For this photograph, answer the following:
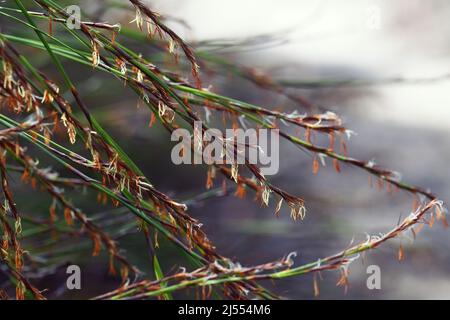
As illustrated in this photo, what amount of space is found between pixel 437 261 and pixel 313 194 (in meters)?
0.54

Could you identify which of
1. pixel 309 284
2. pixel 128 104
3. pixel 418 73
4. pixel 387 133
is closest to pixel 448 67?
pixel 418 73

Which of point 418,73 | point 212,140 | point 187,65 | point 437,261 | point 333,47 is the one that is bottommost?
point 212,140

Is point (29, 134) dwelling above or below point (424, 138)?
below

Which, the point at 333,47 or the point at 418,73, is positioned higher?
the point at 333,47

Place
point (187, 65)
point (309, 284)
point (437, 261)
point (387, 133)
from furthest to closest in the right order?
point (387, 133), point (437, 261), point (309, 284), point (187, 65)

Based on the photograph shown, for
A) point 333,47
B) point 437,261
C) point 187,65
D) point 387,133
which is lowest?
point 437,261

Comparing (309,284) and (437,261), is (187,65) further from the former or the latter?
(437,261)

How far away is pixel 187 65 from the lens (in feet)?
5.35

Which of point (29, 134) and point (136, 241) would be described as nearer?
point (29, 134)

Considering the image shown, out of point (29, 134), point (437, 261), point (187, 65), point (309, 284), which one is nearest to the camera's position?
point (29, 134)

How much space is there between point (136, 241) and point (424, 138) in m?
2.39

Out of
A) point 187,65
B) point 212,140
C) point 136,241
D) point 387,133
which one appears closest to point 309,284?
point 136,241

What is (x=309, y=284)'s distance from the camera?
2.55 m

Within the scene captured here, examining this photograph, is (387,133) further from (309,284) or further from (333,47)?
(309,284)
